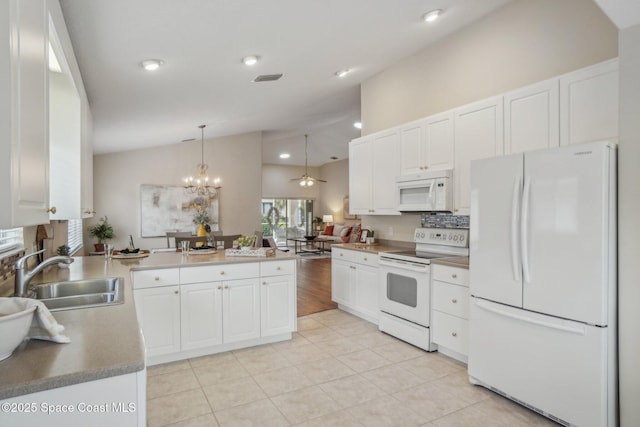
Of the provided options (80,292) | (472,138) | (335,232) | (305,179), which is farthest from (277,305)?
(335,232)

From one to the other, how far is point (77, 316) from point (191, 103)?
12.4 ft

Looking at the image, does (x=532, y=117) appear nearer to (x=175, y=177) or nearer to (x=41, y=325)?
(x=41, y=325)

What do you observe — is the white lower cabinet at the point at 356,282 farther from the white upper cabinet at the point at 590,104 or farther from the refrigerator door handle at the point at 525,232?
the white upper cabinet at the point at 590,104

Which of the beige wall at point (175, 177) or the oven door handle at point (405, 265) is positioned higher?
the beige wall at point (175, 177)

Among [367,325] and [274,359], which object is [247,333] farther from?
[367,325]

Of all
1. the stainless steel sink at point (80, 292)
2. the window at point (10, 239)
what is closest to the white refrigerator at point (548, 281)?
the stainless steel sink at point (80, 292)

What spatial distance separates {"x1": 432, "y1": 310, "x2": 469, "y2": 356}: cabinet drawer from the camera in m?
3.18

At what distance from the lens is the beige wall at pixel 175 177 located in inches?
302

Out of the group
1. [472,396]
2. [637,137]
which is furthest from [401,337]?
[637,137]

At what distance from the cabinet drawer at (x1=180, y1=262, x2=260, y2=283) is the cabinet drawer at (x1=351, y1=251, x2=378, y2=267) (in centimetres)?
139

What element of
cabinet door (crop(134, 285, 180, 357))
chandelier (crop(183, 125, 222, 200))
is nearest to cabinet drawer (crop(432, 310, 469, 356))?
cabinet door (crop(134, 285, 180, 357))

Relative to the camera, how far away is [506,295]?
8.53 ft

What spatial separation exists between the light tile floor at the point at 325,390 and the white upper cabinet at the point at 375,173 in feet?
5.46

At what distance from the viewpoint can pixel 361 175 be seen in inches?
196
